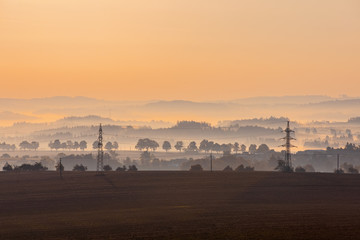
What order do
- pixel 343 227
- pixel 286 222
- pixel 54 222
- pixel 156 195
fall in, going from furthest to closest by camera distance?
pixel 156 195, pixel 54 222, pixel 286 222, pixel 343 227

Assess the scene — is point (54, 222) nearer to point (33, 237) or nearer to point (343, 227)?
point (33, 237)

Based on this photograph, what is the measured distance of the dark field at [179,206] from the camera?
67.2 metres

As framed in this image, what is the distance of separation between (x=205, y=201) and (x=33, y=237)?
127ft

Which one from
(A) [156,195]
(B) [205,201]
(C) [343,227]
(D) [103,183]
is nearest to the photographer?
(C) [343,227]

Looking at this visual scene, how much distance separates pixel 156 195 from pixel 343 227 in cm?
5174

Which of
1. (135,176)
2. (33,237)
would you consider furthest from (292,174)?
(33,237)

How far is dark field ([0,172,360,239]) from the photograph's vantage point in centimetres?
6725

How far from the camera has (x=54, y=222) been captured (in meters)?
80.6

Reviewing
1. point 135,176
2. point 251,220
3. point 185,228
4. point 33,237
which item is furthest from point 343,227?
point 135,176

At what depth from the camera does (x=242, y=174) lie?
475ft

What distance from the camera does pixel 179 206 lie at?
95.1 m

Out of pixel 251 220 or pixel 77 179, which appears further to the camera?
pixel 77 179

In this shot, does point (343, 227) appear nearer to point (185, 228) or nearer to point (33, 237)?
point (185, 228)

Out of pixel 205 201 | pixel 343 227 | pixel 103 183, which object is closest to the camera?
pixel 343 227
